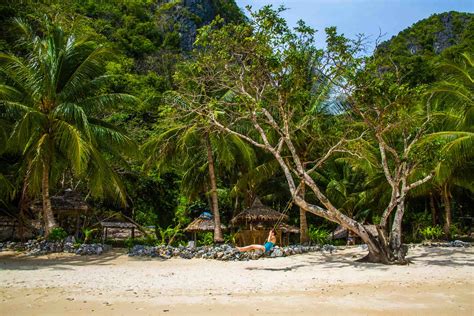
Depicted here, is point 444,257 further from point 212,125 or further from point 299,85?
point 212,125

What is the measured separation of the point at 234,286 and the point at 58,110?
7.98m

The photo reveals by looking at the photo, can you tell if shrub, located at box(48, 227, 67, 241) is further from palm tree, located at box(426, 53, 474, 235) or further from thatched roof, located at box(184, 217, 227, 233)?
palm tree, located at box(426, 53, 474, 235)

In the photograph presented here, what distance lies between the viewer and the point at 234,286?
8.02m

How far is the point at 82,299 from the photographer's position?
21.5 feet

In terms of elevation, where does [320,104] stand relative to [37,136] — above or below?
above

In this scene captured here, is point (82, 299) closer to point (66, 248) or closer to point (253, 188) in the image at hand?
point (66, 248)

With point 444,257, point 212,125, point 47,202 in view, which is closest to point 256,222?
point 212,125

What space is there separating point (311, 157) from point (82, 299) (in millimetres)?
14203

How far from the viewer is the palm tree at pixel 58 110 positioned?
12.6m

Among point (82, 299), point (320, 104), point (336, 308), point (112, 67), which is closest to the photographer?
point (336, 308)

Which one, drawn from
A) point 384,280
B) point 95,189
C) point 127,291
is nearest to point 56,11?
point 95,189

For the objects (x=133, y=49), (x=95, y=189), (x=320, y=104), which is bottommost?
(x=95, y=189)

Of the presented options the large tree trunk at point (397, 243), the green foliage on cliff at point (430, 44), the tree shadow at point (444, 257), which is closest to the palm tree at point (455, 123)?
the green foliage on cliff at point (430, 44)

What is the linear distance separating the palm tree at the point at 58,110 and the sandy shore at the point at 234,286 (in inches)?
99.9
